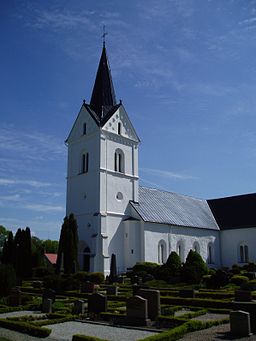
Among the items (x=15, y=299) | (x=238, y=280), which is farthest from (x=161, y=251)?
(x=15, y=299)

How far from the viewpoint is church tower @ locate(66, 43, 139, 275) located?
30291 millimetres

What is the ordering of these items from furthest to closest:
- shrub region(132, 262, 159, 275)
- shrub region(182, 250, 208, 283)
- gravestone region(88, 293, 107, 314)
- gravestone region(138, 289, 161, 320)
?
shrub region(132, 262, 159, 275), shrub region(182, 250, 208, 283), gravestone region(88, 293, 107, 314), gravestone region(138, 289, 161, 320)

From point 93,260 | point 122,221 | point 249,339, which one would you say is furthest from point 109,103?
point 249,339

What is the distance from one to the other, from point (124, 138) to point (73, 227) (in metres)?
9.21

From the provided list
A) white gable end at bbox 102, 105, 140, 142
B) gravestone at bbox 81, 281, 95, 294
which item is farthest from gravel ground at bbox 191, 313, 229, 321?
white gable end at bbox 102, 105, 140, 142

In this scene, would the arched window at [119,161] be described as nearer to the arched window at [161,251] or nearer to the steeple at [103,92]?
the steeple at [103,92]

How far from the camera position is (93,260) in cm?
2883

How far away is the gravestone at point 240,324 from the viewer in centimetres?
981

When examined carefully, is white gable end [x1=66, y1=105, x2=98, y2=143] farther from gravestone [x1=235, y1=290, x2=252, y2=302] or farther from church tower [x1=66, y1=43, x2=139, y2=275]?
gravestone [x1=235, y1=290, x2=252, y2=302]

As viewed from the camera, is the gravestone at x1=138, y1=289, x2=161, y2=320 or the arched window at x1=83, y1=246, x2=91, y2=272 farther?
the arched window at x1=83, y1=246, x2=91, y2=272

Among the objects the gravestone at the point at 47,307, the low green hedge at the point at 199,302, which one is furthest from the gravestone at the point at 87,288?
the gravestone at the point at 47,307

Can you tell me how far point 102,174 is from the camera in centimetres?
3122

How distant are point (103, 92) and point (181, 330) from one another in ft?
90.0

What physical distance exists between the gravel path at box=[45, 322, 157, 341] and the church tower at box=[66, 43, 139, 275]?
57.0ft
